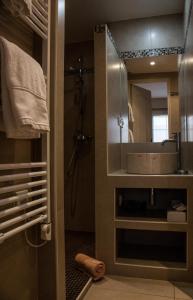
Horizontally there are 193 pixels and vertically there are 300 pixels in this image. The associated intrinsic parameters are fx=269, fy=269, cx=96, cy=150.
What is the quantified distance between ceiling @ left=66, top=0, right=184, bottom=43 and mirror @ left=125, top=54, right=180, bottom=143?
447mm

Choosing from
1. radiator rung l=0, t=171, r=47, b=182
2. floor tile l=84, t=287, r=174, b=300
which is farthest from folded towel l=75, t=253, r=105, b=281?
radiator rung l=0, t=171, r=47, b=182

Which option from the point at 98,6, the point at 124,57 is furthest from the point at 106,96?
the point at 98,6

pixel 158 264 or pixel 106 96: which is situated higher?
pixel 106 96

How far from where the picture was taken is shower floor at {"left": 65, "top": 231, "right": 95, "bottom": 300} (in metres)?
1.94

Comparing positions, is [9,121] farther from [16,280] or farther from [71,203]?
[71,203]

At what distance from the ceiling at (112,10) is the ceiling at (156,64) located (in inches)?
17.4

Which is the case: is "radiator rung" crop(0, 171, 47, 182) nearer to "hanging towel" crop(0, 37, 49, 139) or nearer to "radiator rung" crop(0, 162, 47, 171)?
"radiator rung" crop(0, 162, 47, 171)

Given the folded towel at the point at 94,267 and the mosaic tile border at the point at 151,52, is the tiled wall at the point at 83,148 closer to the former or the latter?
the mosaic tile border at the point at 151,52

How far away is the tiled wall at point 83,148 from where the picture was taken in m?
3.36

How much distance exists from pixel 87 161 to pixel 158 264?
1.53 m

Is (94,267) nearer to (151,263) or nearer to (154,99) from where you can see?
(151,263)

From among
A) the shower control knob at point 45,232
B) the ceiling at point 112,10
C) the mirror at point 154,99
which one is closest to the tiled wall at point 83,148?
the ceiling at point 112,10

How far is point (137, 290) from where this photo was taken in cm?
199

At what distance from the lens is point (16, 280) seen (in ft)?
3.60
